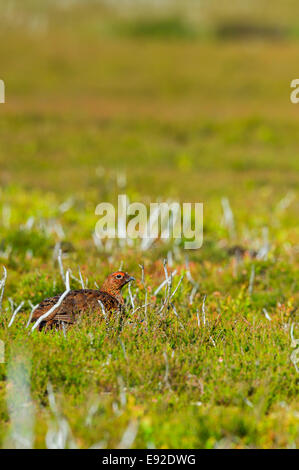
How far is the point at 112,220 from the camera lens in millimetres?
13859

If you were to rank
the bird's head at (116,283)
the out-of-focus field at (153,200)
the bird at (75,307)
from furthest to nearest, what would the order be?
the bird's head at (116,283) → the bird at (75,307) → the out-of-focus field at (153,200)

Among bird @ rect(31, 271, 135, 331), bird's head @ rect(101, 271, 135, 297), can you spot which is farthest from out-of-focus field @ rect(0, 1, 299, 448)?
bird's head @ rect(101, 271, 135, 297)

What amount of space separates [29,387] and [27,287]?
310 centimetres

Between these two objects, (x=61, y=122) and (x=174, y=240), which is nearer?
(x=174, y=240)

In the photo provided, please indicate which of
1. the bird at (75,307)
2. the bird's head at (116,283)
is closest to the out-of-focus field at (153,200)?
the bird at (75,307)

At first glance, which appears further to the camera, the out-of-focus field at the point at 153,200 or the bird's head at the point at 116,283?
the bird's head at the point at 116,283

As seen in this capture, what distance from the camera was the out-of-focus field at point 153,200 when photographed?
191 inches

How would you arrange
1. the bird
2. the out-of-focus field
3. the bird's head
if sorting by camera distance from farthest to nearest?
the bird's head
the bird
the out-of-focus field

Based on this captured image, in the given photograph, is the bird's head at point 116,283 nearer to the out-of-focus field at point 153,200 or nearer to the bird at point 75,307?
the bird at point 75,307

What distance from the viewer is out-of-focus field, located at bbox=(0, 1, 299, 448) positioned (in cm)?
486

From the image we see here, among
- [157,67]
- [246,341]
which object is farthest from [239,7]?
[246,341]

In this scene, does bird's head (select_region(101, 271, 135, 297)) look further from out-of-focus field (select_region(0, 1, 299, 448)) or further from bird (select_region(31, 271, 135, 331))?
out-of-focus field (select_region(0, 1, 299, 448))

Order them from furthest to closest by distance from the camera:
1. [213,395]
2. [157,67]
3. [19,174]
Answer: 1. [157,67]
2. [19,174]
3. [213,395]

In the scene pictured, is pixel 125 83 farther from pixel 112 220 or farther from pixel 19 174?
pixel 112 220
